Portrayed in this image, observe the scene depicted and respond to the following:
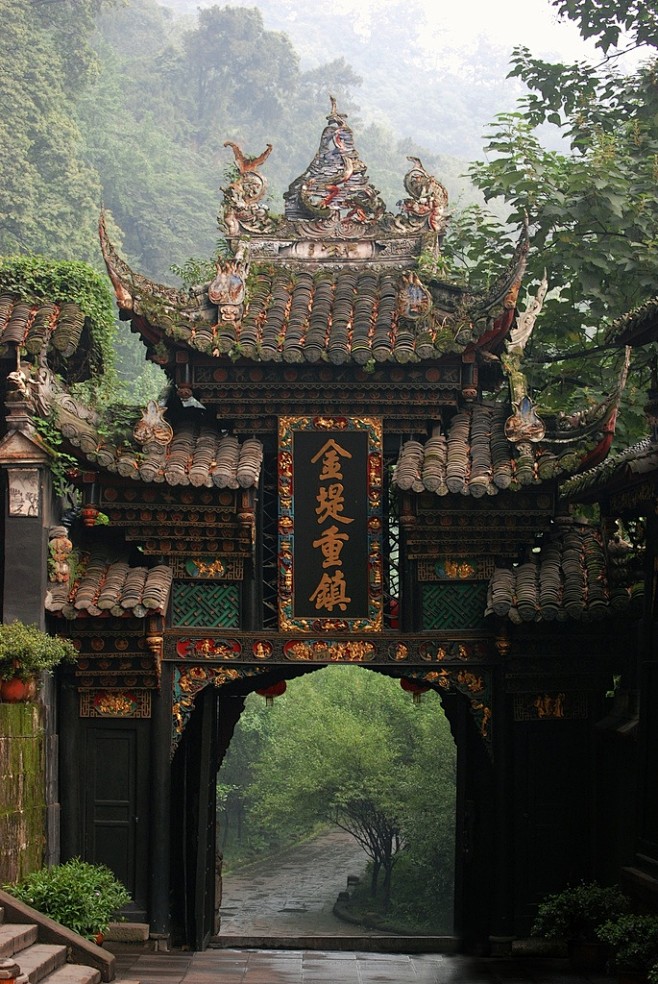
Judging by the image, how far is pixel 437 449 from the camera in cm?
1247

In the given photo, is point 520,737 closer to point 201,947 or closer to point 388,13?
point 201,947

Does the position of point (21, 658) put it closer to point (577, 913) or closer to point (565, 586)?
point (565, 586)

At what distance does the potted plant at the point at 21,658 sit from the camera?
1086cm

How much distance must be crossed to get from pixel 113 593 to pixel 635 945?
17.5 ft

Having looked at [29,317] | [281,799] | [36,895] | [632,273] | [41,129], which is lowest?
[281,799]

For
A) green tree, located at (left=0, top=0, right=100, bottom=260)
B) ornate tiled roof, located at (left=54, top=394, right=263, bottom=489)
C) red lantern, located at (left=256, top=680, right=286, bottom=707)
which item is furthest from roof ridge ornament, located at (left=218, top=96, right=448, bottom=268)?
green tree, located at (left=0, top=0, right=100, bottom=260)

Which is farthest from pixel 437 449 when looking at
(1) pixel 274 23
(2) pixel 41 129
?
(1) pixel 274 23

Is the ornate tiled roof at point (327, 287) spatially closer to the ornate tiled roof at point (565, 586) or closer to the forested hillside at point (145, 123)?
the ornate tiled roof at point (565, 586)

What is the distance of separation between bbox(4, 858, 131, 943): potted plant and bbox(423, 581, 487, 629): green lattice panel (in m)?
3.79

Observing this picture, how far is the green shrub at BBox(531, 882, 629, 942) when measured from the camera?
1138 centimetres

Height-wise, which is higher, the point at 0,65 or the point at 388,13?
the point at 388,13

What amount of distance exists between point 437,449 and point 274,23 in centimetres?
10441

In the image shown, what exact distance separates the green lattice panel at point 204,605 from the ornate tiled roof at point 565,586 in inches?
92.7

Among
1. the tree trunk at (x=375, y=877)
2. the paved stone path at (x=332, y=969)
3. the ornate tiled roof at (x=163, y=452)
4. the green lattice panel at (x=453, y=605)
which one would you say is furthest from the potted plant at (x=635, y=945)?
the tree trunk at (x=375, y=877)
